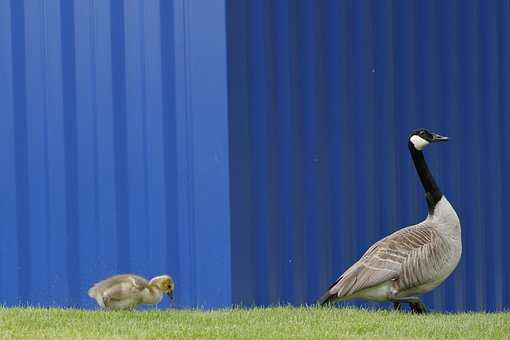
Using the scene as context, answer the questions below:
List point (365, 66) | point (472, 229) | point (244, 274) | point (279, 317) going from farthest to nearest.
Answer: point (472, 229) → point (365, 66) → point (244, 274) → point (279, 317)

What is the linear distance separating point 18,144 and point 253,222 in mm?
1880

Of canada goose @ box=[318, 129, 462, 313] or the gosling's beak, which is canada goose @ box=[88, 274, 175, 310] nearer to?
canada goose @ box=[318, 129, 462, 313]

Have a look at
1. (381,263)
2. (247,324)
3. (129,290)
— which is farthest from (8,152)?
(381,263)

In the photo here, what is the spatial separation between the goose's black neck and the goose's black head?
0.03 meters

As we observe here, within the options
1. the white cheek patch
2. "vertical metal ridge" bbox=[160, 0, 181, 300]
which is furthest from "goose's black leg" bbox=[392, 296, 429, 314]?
"vertical metal ridge" bbox=[160, 0, 181, 300]

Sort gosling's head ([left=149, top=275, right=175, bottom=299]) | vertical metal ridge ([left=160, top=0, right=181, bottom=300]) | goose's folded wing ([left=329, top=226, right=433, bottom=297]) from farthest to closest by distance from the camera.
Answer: vertical metal ridge ([left=160, top=0, right=181, bottom=300]) < goose's folded wing ([left=329, top=226, right=433, bottom=297]) < gosling's head ([left=149, top=275, right=175, bottom=299])

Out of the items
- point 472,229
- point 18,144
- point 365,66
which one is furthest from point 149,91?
point 472,229

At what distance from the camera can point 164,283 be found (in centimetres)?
816

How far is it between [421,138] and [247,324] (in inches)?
90.5

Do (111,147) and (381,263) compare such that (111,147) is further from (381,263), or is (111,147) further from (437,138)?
(437,138)

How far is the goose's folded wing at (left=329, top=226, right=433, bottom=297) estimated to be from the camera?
8.39m

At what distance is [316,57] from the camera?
9016 mm

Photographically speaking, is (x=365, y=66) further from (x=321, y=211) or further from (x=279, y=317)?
(x=279, y=317)

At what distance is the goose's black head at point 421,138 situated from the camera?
895 centimetres
